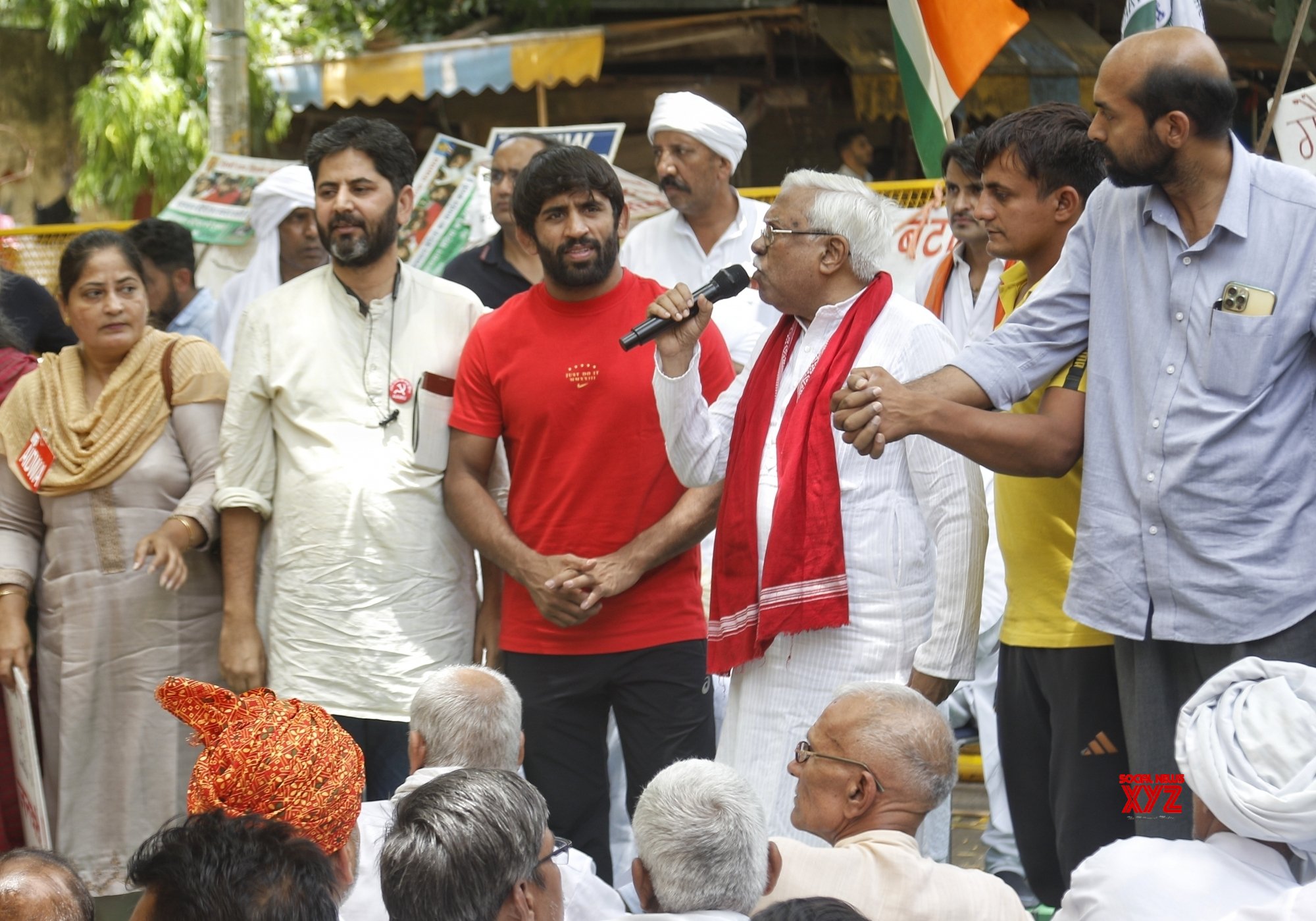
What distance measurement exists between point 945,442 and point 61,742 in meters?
3.05

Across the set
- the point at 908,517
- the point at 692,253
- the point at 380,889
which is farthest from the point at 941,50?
the point at 380,889

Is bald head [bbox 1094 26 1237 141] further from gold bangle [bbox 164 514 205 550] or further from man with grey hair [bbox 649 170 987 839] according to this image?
gold bangle [bbox 164 514 205 550]

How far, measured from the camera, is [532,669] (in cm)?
436

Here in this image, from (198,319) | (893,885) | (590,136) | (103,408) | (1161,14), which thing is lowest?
(893,885)

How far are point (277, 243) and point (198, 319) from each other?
0.48m

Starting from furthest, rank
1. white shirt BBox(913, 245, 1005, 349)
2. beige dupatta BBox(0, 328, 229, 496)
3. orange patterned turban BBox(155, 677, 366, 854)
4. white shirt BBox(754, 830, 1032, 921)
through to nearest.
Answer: white shirt BBox(913, 245, 1005, 349) < beige dupatta BBox(0, 328, 229, 496) < white shirt BBox(754, 830, 1032, 921) < orange patterned turban BBox(155, 677, 366, 854)

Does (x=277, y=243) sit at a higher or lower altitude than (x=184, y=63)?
lower

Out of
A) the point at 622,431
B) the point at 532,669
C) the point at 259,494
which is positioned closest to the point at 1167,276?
the point at 622,431

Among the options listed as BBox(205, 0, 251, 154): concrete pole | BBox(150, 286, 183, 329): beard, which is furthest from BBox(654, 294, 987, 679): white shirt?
BBox(205, 0, 251, 154): concrete pole

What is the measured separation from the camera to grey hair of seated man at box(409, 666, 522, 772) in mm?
3631

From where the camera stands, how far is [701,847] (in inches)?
114

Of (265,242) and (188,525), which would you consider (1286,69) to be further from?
(265,242)

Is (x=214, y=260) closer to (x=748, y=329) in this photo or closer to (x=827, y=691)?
(x=748, y=329)

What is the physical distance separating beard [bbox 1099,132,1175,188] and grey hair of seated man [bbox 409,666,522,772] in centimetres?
180
